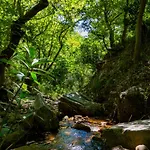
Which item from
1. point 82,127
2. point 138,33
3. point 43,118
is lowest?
point 82,127

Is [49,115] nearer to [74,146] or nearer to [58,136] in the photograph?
[58,136]

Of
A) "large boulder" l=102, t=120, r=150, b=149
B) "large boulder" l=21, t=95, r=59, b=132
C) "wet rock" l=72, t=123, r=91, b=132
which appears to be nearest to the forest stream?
"wet rock" l=72, t=123, r=91, b=132

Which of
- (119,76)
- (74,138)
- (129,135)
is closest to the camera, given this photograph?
(129,135)

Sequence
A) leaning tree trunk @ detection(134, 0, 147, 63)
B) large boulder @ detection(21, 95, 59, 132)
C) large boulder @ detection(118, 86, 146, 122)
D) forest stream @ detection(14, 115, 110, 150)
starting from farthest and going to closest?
leaning tree trunk @ detection(134, 0, 147, 63), large boulder @ detection(118, 86, 146, 122), large boulder @ detection(21, 95, 59, 132), forest stream @ detection(14, 115, 110, 150)

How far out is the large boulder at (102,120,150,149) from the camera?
15.9 feet

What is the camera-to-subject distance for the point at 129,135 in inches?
200

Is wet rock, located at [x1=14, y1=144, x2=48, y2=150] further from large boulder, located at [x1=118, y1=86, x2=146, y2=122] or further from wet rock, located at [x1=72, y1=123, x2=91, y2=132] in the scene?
large boulder, located at [x1=118, y1=86, x2=146, y2=122]

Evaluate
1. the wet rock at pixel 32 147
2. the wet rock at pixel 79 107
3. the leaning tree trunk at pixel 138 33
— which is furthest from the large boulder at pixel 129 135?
the leaning tree trunk at pixel 138 33

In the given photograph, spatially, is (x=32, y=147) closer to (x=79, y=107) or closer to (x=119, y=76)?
(x=79, y=107)

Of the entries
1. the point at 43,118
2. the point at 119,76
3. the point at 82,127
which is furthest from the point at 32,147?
the point at 119,76

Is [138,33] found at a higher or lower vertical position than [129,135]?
higher

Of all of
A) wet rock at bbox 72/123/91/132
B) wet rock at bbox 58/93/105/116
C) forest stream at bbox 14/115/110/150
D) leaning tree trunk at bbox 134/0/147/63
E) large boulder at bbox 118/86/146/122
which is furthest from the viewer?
leaning tree trunk at bbox 134/0/147/63

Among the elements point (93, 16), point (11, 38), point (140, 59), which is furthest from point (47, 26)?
point (11, 38)

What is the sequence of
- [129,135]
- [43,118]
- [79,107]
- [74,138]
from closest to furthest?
[129,135] → [74,138] → [43,118] → [79,107]
